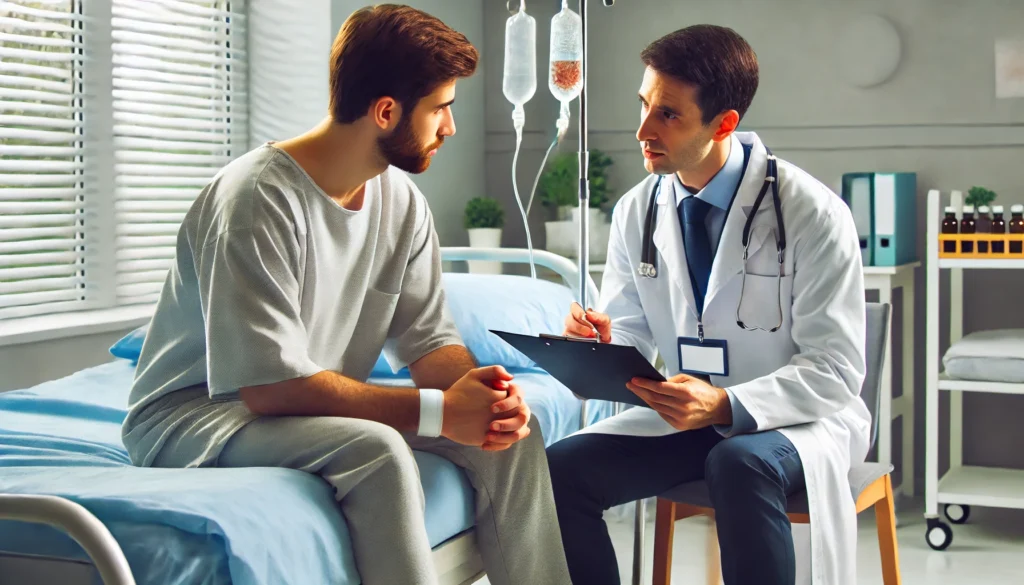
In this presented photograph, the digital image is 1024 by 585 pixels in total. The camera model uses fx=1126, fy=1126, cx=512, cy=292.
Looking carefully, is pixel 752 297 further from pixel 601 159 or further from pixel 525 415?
pixel 601 159

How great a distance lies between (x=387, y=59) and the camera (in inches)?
61.7

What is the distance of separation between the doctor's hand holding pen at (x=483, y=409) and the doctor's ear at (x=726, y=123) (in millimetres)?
634

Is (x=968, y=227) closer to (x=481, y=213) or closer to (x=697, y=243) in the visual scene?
(x=697, y=243)

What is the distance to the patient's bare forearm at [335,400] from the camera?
1.47 m

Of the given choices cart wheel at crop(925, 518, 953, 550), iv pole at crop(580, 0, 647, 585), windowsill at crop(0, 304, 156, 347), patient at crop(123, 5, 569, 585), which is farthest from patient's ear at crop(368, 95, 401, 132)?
cart wheel at crop(925, 518, 953, 550)

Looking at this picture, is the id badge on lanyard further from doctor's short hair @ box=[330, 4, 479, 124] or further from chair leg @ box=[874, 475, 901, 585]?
doctor's short hair @ box=[330, 4, 479, 124]

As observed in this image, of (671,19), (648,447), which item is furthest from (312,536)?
(671,19)

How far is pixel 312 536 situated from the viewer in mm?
1347

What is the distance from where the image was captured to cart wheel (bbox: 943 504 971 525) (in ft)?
9.96

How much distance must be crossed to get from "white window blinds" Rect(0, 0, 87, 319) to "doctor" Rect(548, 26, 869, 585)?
4.63 ft

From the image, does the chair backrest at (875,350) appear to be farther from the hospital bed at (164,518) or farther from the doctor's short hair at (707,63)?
the hospital bed at (164,518)

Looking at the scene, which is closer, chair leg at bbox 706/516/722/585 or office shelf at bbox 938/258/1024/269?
chair leg at bbox 706/516/722/585

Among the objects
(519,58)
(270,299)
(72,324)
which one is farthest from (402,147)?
(72,324)

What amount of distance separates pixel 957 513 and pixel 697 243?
1556 mm
